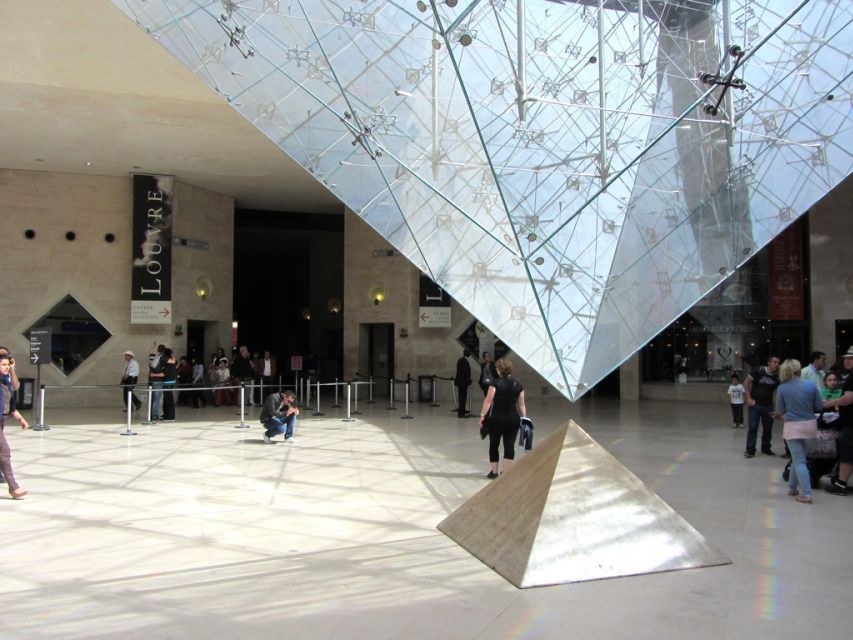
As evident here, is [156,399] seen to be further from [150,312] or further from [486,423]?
[486,423]

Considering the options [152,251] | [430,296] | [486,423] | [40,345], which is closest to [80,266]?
[152,251]

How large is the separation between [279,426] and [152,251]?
Answer: 8357 millimetres

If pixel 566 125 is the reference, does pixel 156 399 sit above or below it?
below

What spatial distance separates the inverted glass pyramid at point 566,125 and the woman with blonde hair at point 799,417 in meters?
1.09

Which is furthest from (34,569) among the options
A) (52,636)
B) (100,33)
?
(100,33)

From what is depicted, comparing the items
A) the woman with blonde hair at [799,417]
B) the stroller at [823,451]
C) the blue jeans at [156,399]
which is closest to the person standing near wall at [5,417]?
the blue jeans at [156,399]

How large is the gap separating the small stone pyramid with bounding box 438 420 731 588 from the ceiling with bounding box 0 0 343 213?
8.58m

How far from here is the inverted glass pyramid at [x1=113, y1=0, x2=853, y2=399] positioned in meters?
5.24

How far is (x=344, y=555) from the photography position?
452 cm

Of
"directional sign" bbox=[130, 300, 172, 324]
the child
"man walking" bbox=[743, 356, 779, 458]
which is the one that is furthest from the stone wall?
"man walking" bbox=[743, 356, 779, 458]

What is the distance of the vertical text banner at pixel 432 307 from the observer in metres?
17.6

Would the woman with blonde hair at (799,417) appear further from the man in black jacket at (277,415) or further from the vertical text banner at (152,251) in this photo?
the vertical text banner at (152,251)

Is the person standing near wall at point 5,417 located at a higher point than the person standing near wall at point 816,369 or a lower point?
lower

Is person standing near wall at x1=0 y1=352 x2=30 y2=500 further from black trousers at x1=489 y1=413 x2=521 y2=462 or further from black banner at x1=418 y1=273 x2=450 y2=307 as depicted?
black banner at x1=418 y1=273 x2=450 y2=307
